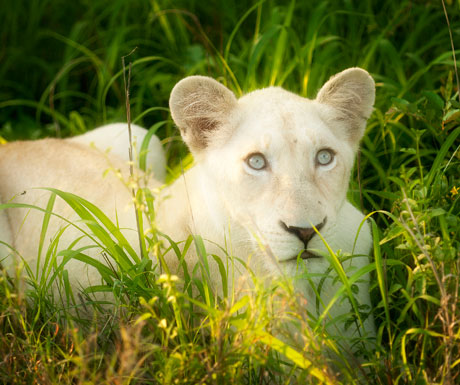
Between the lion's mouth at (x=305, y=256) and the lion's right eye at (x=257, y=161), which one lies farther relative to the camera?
the lion's right eye at (x=257, y=161)

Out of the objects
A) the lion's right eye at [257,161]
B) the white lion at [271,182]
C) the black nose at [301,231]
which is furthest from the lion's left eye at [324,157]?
the black nose at [301,231]

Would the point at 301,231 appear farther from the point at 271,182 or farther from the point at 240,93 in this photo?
the point at 240,93

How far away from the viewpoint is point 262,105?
3.19 metres

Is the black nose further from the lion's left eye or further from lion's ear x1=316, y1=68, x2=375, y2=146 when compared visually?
lion's ear x1=316, y1=68, x2=375, y2=146

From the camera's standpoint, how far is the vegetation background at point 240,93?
2.65 meters

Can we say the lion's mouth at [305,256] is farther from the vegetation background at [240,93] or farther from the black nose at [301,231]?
the vegetation background at [240,93]

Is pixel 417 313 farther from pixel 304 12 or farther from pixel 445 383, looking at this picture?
pixel 304 12

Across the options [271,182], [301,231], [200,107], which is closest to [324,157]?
[271,182]

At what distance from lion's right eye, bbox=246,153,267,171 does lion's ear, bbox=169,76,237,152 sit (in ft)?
1.00

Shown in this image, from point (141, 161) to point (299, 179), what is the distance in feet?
6.53

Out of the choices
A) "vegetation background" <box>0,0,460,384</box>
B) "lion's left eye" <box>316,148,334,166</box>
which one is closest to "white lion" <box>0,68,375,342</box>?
"lion's left eye" <box>316,148,334,166</box>

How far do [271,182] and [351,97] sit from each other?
76 cm

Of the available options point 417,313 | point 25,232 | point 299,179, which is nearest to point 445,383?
point 417,313

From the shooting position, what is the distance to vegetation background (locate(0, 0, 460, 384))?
2.65 meters
